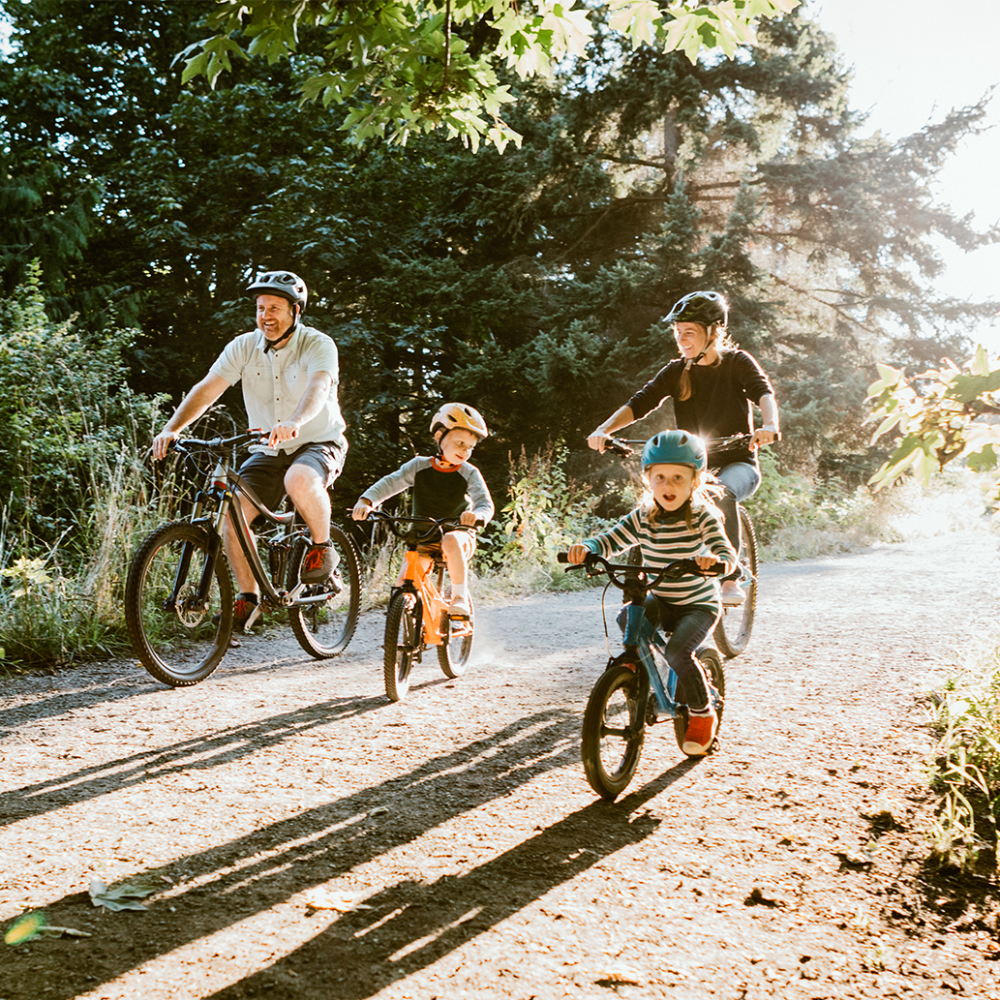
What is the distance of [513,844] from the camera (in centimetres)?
276

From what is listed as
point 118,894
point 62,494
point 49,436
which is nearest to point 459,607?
point 118,894

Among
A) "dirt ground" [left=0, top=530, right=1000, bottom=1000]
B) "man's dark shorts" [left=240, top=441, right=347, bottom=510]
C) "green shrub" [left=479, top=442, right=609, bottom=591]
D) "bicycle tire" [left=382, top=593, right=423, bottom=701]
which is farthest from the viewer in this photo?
"green shrub" [left=479, top=442, right=609, bottom=591]

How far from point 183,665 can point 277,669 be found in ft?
1.75

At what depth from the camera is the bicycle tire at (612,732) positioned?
3035 mm

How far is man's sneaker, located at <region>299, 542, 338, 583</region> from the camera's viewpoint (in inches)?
209

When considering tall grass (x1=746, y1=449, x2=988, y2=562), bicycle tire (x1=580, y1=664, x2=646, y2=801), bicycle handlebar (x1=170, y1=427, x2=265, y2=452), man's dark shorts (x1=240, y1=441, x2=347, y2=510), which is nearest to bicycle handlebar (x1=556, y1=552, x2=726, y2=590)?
bicycle tire (x1=580, y1=664, x2=646, y2=801)

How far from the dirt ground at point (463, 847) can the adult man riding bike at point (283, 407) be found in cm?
85

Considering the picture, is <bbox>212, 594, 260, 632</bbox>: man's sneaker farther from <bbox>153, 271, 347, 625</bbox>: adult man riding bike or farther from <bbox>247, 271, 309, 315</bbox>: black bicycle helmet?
<bbox>247, 271, 309, 315</bbox>: black bicycle helmet

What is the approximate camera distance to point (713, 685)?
378cm

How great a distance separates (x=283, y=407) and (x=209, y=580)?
1.14 meters

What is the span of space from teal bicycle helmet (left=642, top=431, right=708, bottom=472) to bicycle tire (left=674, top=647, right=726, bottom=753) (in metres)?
0.80

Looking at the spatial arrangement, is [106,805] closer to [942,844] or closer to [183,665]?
[183,665]

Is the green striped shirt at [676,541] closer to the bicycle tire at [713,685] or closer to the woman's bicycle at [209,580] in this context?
the bicycle tire at [713,685]

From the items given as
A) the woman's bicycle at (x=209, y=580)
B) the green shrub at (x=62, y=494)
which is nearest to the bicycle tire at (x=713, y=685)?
the woman's bicycle at (x=209, y=580)
